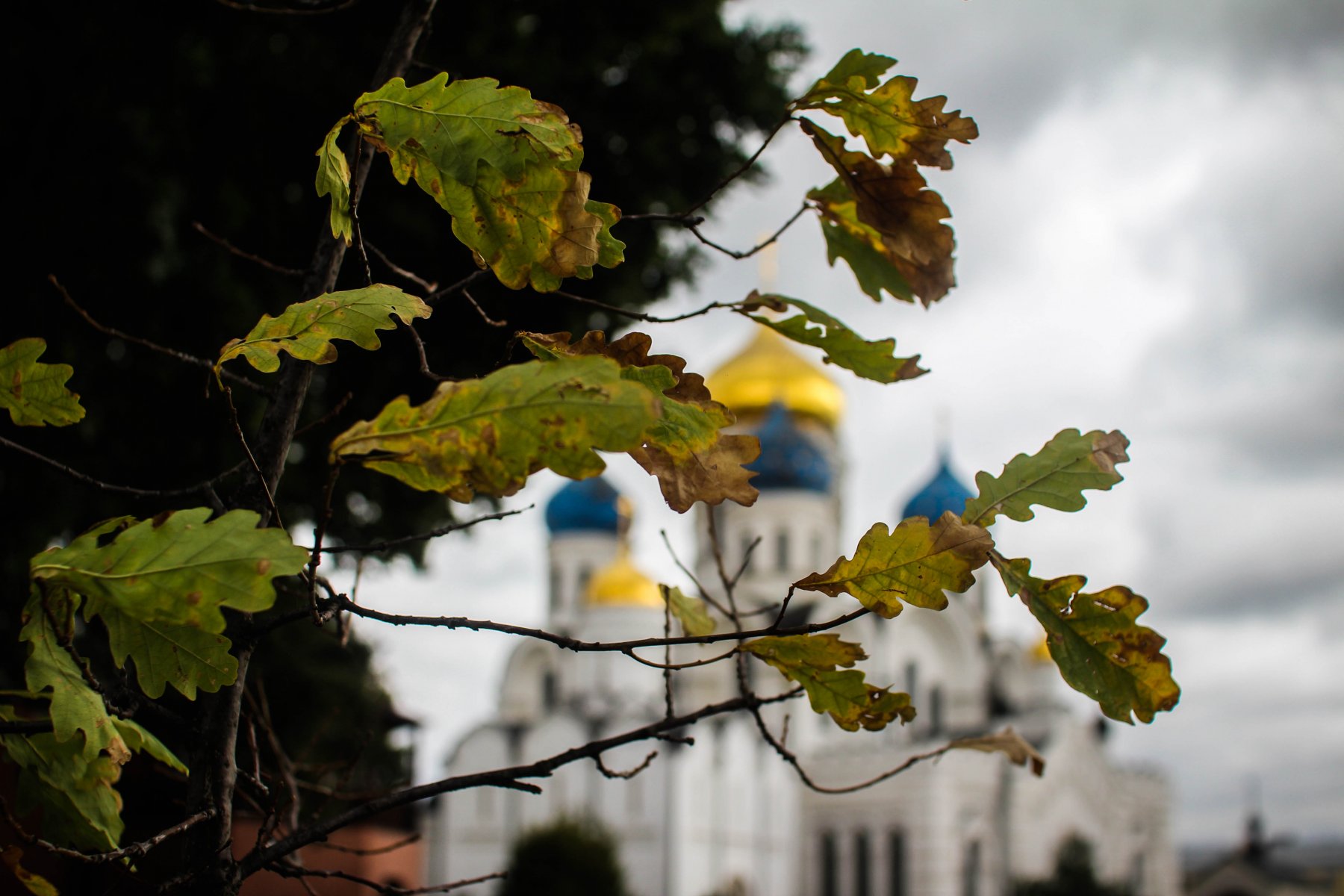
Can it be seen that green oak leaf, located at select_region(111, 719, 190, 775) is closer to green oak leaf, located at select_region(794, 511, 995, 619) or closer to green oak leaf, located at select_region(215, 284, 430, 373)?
green oak leaf, located at select_region(215, 284, 430, 373)

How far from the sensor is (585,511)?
25.2 meters

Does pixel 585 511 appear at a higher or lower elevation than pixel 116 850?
higher

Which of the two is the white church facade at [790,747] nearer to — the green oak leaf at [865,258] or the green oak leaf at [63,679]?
the green oak leaf at [865,258]

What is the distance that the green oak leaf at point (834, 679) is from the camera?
1.14 meters

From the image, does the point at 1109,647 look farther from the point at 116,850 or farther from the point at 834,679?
the point at 116,850

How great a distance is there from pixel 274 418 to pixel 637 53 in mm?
6629

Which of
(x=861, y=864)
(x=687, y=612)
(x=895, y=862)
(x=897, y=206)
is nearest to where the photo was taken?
(x=897, y=206)

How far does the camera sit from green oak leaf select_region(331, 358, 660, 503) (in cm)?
86

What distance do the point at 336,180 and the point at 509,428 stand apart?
30 cm

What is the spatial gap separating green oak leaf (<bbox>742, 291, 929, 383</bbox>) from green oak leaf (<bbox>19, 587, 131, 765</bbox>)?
2.53 ft

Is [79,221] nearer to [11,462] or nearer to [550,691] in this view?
[11,462]

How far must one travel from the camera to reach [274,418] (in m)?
1.18

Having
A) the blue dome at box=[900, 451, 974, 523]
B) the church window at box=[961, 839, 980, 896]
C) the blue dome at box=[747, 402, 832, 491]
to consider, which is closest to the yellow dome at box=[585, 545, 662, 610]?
the blue dome at box=[747, 402, 832, 491]

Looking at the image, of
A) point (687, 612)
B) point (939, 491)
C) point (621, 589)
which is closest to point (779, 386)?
point (939, 491)
